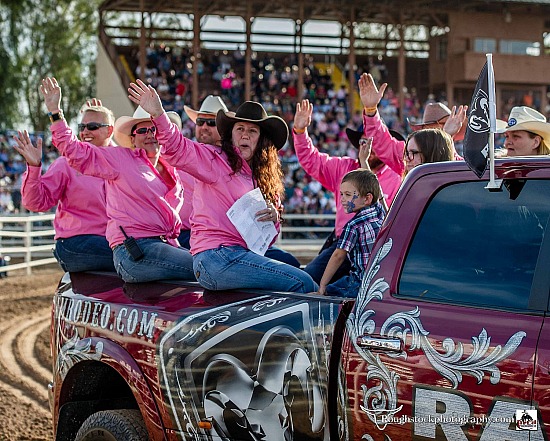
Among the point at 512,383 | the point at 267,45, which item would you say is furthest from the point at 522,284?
the point at 267,45

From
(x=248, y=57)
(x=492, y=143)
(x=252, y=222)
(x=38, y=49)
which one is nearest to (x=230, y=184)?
(x=252, y=222)

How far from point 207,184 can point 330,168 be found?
2215 mm

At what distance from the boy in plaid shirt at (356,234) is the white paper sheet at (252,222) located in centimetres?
41

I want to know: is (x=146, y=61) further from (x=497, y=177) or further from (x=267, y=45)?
(x=497, y=177)

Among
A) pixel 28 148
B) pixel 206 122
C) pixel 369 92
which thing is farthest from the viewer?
pixel 206 122

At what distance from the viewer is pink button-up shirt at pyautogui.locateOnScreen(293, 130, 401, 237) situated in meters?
6.40

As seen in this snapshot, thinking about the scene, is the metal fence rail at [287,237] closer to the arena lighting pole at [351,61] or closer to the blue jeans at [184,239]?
the arena lighting pole at [351,61]

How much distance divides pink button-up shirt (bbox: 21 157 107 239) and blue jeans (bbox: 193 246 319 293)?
2013 millimetres

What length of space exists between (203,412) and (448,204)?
1.28m

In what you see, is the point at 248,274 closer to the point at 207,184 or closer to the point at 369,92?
the point at 207,184

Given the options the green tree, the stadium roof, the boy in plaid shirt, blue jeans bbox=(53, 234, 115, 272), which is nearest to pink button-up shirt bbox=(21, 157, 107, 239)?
blue jeans bbox=(53, 234, 115, 272)

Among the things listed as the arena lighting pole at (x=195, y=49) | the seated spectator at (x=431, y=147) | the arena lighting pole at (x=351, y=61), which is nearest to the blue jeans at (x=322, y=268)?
the seated spectator at (x=431, y=147)

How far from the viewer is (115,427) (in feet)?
13.0

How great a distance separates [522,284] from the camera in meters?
2.81
